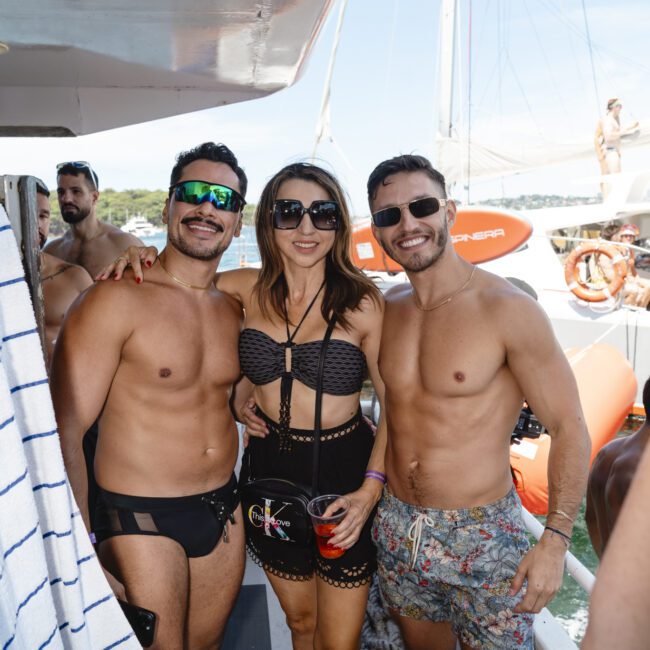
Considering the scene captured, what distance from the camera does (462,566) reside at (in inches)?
75.0

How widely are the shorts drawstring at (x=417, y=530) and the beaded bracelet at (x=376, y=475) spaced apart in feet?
0.62

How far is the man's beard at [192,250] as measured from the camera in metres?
2.10

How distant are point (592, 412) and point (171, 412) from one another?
5233mm

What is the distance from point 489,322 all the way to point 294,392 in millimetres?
750

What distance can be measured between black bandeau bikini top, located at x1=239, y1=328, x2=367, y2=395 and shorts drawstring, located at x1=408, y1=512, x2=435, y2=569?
1.67 feet

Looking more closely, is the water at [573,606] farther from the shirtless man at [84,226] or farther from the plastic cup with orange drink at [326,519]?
the shirtless man at [84,226]

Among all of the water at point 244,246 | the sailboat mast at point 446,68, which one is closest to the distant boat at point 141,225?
the water at point 244,246

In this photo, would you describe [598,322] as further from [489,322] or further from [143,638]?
[143,638]

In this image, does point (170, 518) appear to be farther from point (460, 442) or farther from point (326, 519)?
point (460, 442)

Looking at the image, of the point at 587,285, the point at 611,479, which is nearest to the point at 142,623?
the point at 611,479

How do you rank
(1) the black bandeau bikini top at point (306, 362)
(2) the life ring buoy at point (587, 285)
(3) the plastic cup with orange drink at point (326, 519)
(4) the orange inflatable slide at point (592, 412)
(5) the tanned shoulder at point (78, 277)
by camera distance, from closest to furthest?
(3) the plastic cup with orange drink at point (326, 519), (1) the black bandeau bikini top at point (306, 362), (5) the tanned shoulder at point (78, 277), (4) the orange inflatable slide at point (592, 412), (2) the life ring buoy at point (587, 285)

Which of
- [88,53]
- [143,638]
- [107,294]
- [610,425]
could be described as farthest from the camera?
[610,425]

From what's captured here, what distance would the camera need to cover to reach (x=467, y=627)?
1.96 meters

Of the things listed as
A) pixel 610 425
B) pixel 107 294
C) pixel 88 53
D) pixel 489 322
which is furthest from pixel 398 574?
pixel 610 425
